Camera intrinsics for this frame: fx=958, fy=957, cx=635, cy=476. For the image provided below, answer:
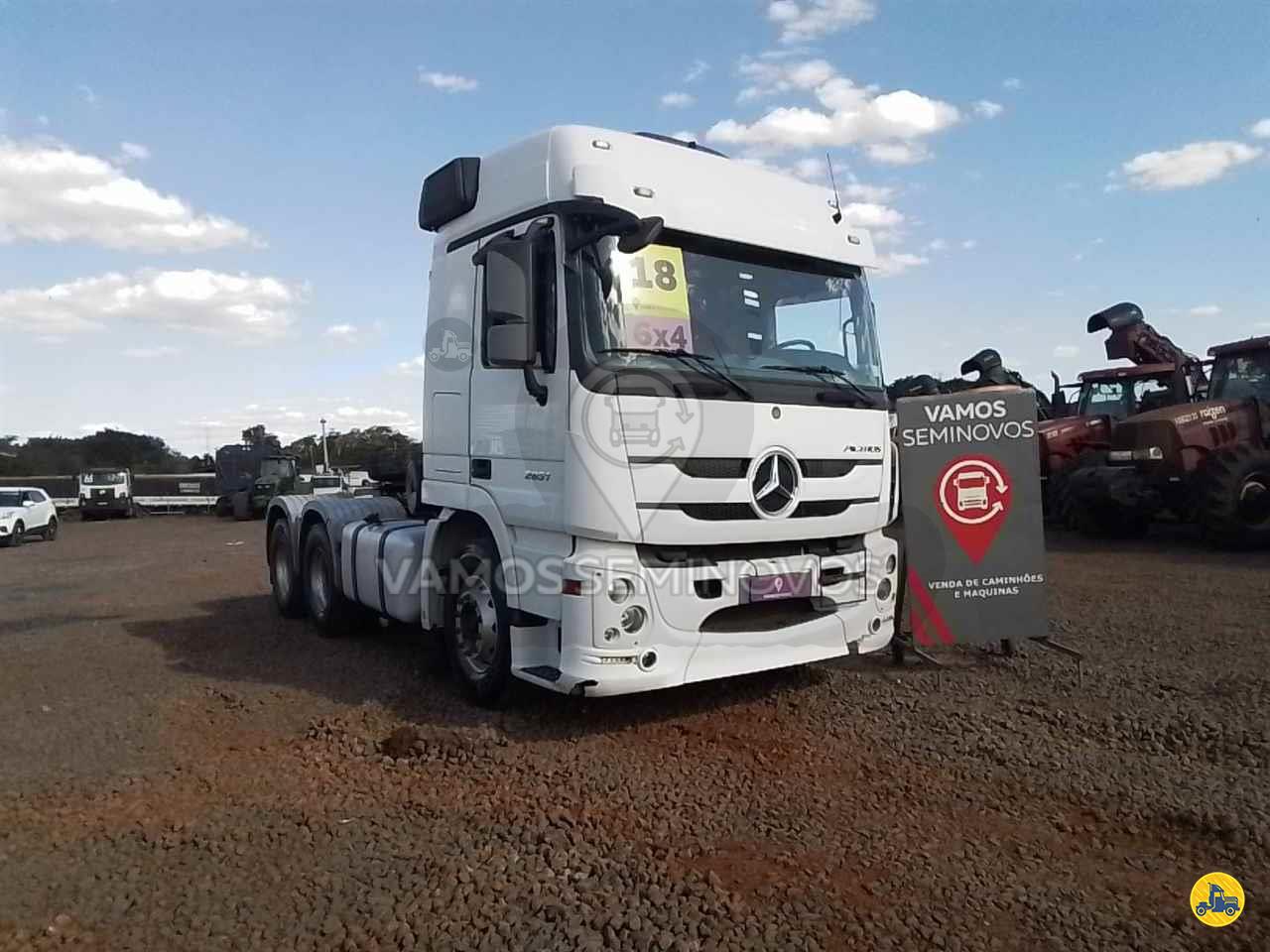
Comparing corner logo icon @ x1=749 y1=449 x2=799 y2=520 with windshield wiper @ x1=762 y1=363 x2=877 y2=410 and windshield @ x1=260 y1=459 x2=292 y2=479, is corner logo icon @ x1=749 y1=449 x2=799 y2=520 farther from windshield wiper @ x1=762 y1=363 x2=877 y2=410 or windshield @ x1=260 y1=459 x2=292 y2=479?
windshield @ x1=260 y1=459 x2=292 y2=479

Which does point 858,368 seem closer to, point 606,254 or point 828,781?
point 606,254

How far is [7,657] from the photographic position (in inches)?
322

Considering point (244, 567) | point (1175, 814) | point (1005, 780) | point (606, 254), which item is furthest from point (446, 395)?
point (244, 567)

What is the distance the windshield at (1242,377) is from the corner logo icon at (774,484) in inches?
470

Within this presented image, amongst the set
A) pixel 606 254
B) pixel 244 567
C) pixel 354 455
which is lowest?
pixel 244 567

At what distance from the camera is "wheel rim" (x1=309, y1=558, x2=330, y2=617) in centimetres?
877

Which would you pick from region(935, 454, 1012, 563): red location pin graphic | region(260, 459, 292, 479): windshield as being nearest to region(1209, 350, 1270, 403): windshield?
region(935, 454, 1012, 563): red location pin graphic

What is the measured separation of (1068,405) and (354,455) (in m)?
13.7

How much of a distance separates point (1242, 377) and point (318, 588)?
43.9 feet

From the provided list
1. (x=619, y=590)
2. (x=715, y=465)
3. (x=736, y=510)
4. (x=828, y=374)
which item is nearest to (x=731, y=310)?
(x=828, y=374)

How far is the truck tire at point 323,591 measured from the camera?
859cm

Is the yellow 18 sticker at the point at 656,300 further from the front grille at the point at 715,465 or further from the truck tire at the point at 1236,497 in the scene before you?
the truck tire at the point at 1236,497

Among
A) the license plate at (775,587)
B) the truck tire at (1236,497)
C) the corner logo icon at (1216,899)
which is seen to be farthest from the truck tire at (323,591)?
the truck tire at (1236,497)

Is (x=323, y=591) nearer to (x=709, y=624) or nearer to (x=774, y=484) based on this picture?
(x=709, y=624)
